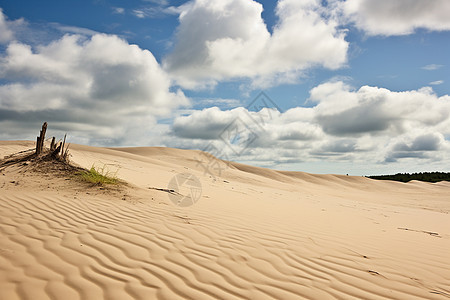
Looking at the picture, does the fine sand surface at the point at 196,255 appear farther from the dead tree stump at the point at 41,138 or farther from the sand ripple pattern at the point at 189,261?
the dead tree stump at the point at 41,138

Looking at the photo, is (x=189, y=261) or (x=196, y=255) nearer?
(x=189, y=261)

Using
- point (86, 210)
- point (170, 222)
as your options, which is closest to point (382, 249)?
point (170, 222)

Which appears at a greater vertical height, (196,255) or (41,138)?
(41,138)

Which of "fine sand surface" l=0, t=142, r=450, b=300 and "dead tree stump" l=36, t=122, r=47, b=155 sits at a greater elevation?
"dead tree stump" l=36, t=122, r=47, b=155

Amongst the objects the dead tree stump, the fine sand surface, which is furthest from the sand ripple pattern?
the dead tree stump

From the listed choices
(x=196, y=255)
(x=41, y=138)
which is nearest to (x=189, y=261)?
(x=196, y=255)

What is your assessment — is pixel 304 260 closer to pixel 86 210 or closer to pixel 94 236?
pixel 94 236

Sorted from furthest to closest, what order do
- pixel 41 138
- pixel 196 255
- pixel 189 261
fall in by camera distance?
pixel 41 138, pixel 196 255, pixel 189 261

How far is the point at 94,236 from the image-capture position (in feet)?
12.3

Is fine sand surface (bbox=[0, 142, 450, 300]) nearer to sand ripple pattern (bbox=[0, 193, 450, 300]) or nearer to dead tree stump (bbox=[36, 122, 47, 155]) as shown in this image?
sand ripple pattern (bbox=[0, 193, 450, 300])

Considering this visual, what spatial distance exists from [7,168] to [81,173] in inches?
99.9

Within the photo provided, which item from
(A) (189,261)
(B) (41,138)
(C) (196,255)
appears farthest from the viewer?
(B) (41,138)

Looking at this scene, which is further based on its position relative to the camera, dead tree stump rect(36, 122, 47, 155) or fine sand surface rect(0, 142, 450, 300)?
dead tree stump rect(36, 122, 47, 155)

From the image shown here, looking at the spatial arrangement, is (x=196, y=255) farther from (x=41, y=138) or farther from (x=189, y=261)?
(x=41, y=138)
